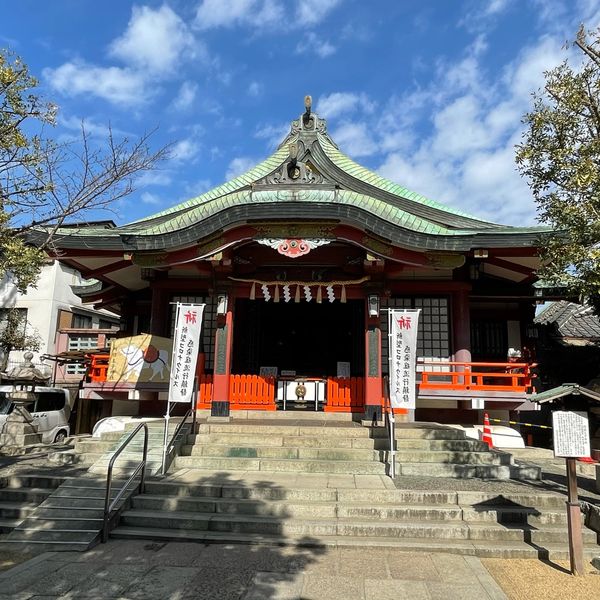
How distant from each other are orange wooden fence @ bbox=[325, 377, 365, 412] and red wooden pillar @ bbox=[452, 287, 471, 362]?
2.73 m

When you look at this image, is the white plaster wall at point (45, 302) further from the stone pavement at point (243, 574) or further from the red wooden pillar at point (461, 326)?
the stone pavement at point (243, 574)

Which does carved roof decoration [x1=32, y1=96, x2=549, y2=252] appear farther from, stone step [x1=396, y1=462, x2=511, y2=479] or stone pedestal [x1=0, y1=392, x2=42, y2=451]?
stone pedestal [x1=0, y1=392, x2=42, y2=451]

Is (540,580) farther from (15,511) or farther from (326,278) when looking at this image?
(326,278)

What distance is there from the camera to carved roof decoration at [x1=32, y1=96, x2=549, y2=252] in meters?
11.1

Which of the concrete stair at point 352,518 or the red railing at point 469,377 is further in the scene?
the red railing at point 469,377

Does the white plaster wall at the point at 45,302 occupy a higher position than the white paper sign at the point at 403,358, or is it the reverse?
the white plaster wall at the point at 45,302

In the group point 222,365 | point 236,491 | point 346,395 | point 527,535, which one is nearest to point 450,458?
point 527,535

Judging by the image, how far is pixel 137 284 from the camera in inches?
630

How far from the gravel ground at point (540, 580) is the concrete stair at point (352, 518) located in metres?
0.22

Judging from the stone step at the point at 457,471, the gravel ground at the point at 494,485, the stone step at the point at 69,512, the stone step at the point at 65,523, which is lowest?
the stone step at the point at 65,523

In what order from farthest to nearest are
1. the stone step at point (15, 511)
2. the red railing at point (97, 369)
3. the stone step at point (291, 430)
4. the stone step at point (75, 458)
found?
the red railing at point (97, 369)
the stone step at point (291, 430)
the stone step at point (75, 458)
the stone step at point (15, 511)

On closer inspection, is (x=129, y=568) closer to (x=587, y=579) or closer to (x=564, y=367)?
(x=587, y=579)

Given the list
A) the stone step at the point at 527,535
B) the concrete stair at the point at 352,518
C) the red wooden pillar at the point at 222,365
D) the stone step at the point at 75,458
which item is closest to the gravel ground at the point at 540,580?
the concrete stair at the point at 352,518

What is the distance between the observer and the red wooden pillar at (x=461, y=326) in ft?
Result: 41.4
